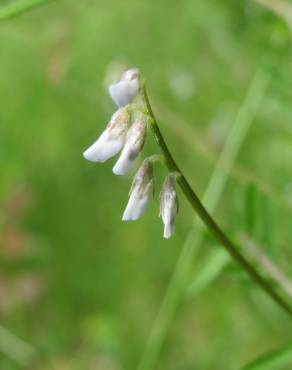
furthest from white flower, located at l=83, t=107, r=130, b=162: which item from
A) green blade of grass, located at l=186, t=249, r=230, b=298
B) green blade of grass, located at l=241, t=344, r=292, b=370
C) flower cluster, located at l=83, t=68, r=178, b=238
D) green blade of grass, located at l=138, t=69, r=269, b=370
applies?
green blade of grass, located at l=138, t=69, r=269, b=370

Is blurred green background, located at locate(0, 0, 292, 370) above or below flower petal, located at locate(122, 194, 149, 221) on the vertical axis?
below

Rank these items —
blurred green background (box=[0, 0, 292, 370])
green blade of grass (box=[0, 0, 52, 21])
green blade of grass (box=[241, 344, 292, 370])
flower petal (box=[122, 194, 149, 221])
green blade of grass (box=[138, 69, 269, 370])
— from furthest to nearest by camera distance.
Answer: blurred green background (box=[0, 0, 292, 370]) < green blade of grass (box=[138, 69, 269, 370]) < green blade of grass (box=[0, 0, 52, 21]) < green blade of grass (box=[241, 344, 292, 370]) < flower petal (box=[122, 194, 149, 221])

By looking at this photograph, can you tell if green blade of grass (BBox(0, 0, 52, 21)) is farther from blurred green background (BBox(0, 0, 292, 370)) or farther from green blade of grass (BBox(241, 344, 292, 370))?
blurred green background (BBox(0, 0, 292, 370))

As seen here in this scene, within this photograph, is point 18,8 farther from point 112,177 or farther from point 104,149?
point 112,177

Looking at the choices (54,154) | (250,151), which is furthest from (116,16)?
(250,151)

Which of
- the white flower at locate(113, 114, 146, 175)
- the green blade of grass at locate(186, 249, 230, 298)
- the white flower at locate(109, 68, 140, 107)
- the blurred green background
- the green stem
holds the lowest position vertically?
the blurred green background

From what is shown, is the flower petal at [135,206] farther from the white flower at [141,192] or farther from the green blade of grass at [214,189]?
the green blade of grass at [214,189]

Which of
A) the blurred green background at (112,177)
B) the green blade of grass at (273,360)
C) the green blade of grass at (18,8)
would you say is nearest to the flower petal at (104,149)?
the green blade of grass at (273,360)

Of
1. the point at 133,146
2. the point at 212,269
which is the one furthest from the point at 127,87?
the point at 212,269
